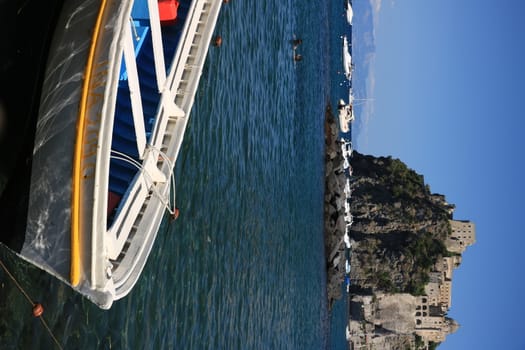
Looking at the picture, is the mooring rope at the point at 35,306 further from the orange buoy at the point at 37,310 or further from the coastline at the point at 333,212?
the coastline at the point at 333,212

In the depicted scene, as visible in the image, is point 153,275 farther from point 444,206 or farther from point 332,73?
point 444,206

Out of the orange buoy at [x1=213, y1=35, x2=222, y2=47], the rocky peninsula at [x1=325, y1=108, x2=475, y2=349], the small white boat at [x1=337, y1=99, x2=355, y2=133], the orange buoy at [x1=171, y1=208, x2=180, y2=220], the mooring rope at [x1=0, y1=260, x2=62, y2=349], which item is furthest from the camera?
the rocky peninsula at [x1=325, y1=108, x2=475, y2=349]

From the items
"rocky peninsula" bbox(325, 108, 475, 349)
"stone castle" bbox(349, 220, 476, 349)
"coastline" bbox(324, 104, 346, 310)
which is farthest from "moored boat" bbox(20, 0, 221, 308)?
"stone castle" bbox(349, 220, 476, 349)

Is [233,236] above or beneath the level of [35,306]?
above

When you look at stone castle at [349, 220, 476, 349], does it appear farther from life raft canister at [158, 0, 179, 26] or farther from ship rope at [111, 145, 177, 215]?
life raft canister at [158, 0, 179, 26]

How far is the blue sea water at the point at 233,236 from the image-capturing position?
11.6 metres

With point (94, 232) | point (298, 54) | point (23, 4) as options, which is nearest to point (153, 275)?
point (94, 232)

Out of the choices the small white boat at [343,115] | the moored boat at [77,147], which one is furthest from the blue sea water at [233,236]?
the small white boat at [343,115]

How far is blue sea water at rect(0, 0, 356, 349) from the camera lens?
1161 cm

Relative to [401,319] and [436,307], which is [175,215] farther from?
[436,307]

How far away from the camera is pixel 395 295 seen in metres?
65.6

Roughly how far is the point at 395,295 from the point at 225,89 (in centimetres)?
4924

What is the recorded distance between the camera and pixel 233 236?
795 inches

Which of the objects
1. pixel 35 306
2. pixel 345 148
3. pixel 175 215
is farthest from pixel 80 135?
pixel 345 148
